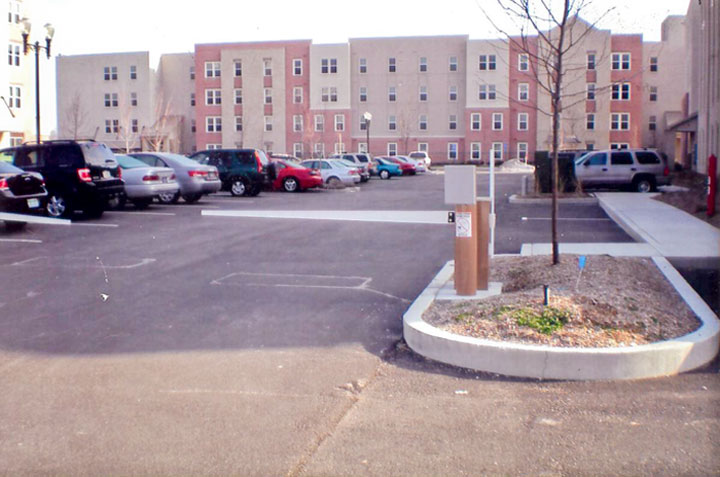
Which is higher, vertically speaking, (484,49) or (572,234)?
(484,49)

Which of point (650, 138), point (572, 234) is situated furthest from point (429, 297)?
point (650, 138)

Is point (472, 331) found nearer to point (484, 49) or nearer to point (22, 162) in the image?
point (22, 162)

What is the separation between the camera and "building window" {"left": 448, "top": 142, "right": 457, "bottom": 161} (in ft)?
250

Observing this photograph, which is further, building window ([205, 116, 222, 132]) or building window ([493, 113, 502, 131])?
building window ([205, 116, 222, 132])

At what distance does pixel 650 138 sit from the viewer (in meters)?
74.9

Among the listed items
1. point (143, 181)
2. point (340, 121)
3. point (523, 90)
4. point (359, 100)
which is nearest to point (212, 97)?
point (340, 121)

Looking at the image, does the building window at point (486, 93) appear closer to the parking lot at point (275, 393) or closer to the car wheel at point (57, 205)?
the car wheel at point (57, 205)

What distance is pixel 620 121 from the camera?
238ft

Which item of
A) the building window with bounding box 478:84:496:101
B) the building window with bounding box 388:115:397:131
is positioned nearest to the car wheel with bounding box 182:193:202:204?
the building window with bounding box 478:84:496:101

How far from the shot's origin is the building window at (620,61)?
69.8 meters

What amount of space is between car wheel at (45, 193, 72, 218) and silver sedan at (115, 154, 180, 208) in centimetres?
218

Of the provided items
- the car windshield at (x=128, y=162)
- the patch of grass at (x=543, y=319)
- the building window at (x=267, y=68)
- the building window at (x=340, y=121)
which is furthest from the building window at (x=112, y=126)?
the patch of grass at (x=543, y=319)

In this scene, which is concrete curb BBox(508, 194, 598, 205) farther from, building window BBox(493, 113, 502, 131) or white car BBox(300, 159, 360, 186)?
building window BBox(493, 113, 502, 131)

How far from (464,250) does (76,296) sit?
4.77 meters
